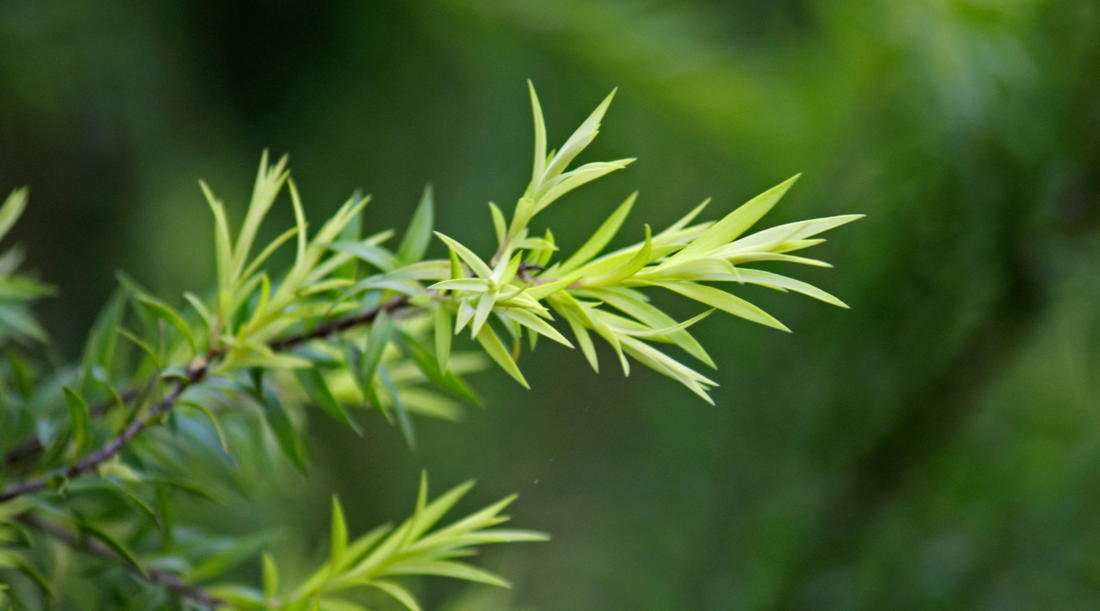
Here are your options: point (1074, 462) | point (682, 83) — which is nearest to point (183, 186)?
point (682, 83)

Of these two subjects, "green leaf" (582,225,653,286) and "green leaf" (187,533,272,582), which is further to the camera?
"green leaf" (187,533,272,582)

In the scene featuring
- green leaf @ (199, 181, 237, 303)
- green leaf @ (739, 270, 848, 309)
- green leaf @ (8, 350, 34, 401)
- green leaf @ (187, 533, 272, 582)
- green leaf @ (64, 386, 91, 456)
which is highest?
green leaf @ (739, 270, 848, 309)

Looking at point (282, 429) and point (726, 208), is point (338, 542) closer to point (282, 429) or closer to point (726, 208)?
point (282, 429)

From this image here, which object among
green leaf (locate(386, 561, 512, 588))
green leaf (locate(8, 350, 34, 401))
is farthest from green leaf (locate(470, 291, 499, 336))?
green leaf (locate(8, 350, 34, 401))

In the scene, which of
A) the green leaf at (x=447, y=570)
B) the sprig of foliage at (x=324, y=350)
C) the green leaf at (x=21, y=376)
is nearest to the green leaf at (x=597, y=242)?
the sprig of foliage at (x=324, y=350)

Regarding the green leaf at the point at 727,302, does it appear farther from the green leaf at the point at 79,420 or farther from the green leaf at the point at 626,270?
the green leaf at the point at 79,420

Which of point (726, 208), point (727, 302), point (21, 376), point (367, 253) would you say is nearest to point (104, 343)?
point (21, 376)

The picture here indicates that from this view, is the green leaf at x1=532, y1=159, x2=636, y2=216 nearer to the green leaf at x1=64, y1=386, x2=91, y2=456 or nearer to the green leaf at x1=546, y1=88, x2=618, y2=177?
the green leaf at x1=546, y1=88, x2=618, y2=177
